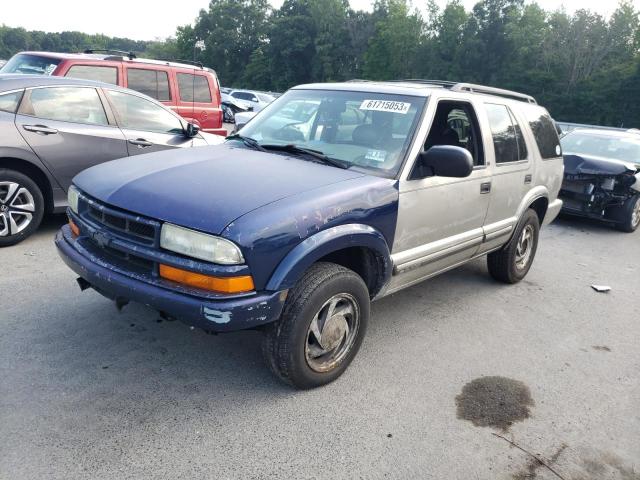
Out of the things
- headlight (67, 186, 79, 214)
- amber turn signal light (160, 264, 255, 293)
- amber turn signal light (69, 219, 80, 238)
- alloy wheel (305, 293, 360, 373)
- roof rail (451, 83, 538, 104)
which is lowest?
alloy wheel (305, 293, 360, 373)

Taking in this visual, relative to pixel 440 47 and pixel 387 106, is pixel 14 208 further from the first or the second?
pixel 440 47

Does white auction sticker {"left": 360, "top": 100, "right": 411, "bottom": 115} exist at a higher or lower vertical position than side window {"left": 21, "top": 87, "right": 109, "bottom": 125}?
higher

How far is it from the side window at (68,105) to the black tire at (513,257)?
Result: 437cm

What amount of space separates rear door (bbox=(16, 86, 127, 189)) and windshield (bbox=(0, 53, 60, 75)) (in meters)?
2.32

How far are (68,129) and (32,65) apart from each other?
122 inches

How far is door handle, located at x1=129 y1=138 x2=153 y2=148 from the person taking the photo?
588cm

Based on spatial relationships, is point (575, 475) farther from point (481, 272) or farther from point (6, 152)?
point (6, 152)

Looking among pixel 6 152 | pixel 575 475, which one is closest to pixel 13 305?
pixel 6 152

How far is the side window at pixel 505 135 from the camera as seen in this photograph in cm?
444

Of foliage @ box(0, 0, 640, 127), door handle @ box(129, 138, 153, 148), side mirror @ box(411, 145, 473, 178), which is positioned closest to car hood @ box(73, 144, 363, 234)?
side mirror @ box(411, 145, 473, 178)

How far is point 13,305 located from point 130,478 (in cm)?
219

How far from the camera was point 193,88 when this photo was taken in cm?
898

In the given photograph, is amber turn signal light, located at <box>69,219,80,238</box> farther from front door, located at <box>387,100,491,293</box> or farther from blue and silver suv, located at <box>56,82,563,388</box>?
front door, located at <box>387,100,491,293</box>

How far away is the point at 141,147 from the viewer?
5957 mm
